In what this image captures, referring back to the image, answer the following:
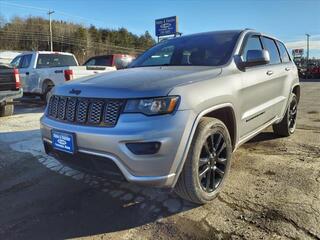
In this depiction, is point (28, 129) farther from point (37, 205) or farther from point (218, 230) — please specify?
point (218, 230)

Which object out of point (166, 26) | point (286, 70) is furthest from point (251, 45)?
point (166, 26)

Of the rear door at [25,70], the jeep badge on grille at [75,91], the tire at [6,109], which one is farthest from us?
the rear door at [25,70]

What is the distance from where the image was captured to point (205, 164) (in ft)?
11.9

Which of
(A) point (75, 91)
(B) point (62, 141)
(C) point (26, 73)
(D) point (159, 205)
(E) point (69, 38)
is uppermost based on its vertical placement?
(E) point (69, 38)

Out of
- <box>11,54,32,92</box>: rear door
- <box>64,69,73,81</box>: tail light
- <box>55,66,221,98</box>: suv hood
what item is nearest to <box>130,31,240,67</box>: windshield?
<box>55,66,221,98</box>: suv hood

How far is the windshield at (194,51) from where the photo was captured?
4418 millimetres

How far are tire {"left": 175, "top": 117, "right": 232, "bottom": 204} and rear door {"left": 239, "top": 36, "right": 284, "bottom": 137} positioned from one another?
1.87 feet

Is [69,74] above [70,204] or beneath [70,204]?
above

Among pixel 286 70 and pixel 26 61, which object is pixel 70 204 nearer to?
pixel 286 70

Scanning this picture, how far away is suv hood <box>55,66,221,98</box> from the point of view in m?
3.20

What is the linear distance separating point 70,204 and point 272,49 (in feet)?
12.5

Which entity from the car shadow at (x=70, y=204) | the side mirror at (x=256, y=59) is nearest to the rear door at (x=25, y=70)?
the car shadow at (x=70, y=204)

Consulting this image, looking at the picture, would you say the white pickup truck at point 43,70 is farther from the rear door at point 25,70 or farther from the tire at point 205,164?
the tire at point 205,164

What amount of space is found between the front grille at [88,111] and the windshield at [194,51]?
1500 millimetres
